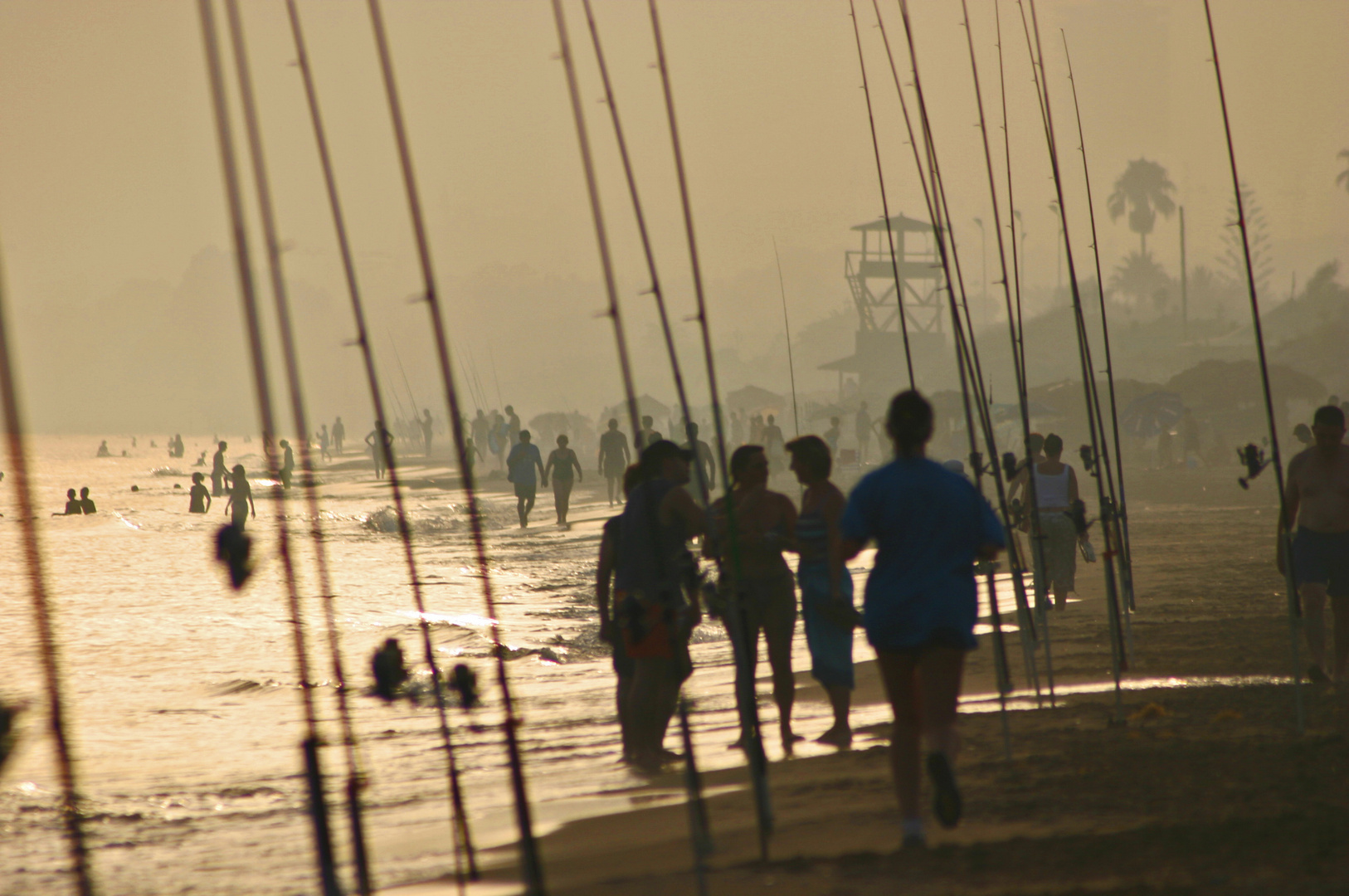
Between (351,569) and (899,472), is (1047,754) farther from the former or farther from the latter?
(351,569)

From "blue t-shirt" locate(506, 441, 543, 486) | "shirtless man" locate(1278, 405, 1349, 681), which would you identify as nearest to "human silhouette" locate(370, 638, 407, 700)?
"shirtless man" locate(1278, 405, 1349, 681)

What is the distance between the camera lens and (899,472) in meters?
4.24

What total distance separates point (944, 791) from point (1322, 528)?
13.2 feet

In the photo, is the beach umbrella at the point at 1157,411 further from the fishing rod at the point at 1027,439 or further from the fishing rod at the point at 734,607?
the fishing rod at the point at 734,607

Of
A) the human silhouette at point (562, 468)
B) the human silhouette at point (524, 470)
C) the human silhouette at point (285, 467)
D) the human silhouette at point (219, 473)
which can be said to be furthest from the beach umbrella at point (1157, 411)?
the human silhouette at point (219, 473)

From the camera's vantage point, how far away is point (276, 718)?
8.72 m

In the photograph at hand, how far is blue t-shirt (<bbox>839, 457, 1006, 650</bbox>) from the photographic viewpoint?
408 centimetres

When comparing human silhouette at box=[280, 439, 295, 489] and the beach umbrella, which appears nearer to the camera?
human silhouette at box=[280, 439, 295, 489]

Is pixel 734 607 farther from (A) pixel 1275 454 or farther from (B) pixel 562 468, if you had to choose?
(B) pixel 562 468

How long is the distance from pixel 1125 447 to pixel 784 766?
36.3 m

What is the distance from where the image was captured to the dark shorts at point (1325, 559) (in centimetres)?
691

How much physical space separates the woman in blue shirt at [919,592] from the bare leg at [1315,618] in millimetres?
3645

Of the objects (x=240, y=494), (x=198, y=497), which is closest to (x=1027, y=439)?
(x=240, y=494)

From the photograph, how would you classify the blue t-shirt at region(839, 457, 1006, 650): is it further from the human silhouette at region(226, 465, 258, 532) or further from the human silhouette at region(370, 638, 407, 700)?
the human silhouette at region(226, 465, 258, 532)
